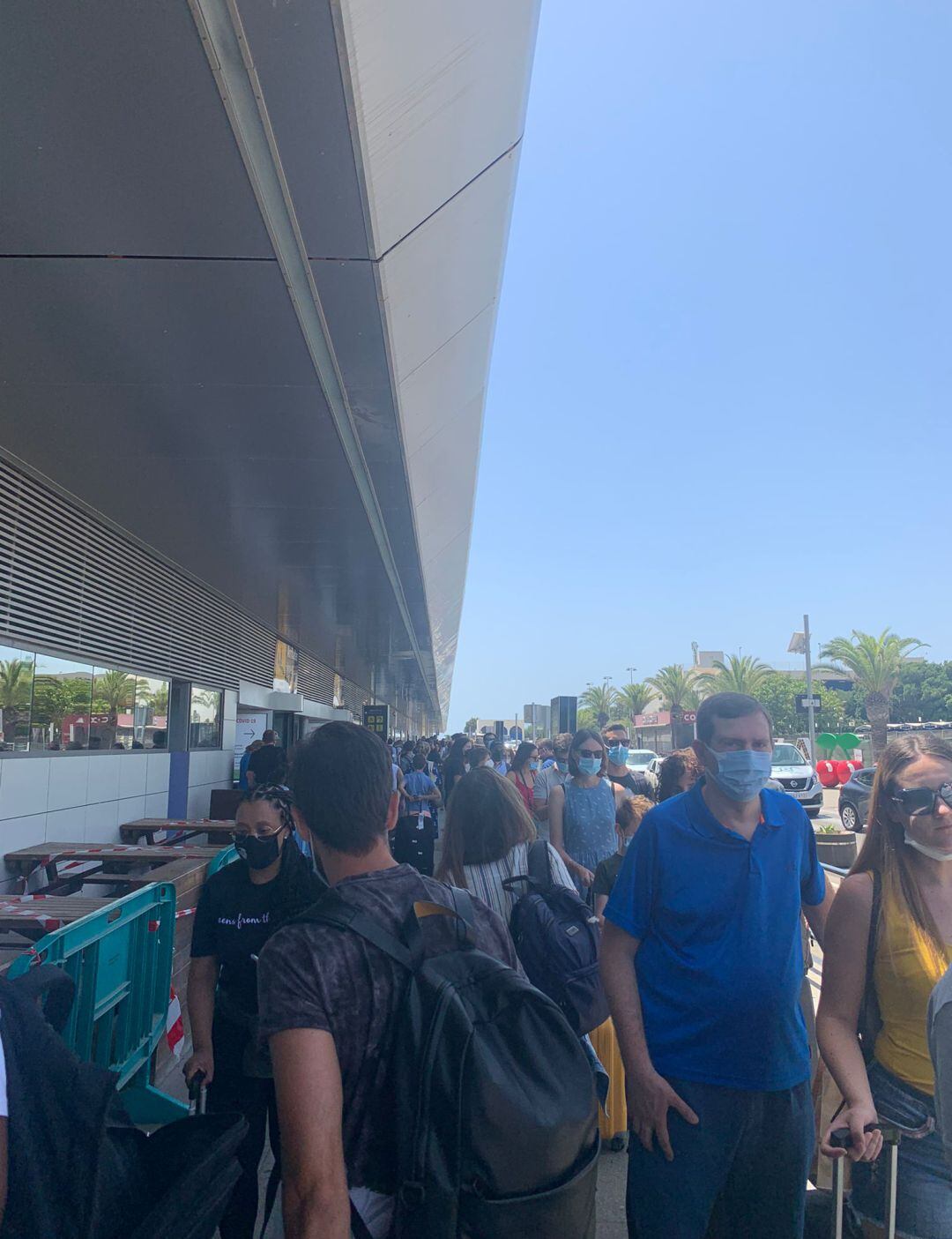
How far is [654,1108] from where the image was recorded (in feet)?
8.11

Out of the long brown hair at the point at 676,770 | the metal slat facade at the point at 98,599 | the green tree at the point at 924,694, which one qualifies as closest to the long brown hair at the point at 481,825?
the long brown hair at the point at 676,770

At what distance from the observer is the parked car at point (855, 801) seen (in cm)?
1870

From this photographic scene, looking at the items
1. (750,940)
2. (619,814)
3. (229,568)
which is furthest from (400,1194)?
(229,568)

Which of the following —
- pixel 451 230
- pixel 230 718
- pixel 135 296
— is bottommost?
pixel 230 718

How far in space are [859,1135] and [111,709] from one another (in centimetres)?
1021

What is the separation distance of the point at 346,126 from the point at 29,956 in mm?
3442

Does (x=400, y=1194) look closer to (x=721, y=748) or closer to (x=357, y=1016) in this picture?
(x=357, y=1016)

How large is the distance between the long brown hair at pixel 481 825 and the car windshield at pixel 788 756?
67.9 ft

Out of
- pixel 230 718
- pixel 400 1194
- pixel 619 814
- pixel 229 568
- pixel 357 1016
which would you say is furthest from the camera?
pixel 230 718

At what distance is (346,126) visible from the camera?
3410 mm

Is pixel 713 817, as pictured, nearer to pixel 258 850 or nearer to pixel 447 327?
pixel 258 850

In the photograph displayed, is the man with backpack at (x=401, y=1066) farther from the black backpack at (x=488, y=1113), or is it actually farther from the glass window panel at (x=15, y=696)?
the glass window panel at (x=15, y=696)

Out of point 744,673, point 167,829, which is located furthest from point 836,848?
point 744,673

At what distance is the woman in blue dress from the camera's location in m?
6.18
